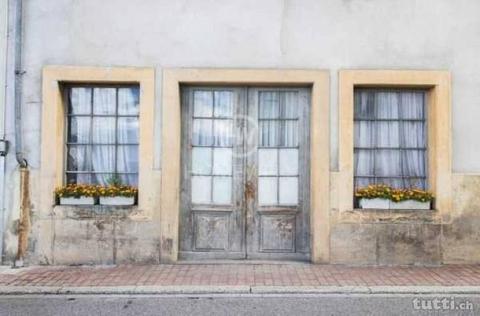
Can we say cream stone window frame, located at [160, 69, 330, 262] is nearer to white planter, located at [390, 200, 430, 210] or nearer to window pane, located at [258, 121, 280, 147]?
window pane, located at [258, 121, 280, 147]

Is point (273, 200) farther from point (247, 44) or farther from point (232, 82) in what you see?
point (247, 44)

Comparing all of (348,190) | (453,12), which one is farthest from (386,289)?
(453,12)

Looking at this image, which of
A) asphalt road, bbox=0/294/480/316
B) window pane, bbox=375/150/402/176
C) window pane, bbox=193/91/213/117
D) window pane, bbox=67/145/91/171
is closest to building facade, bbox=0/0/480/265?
window pane, bbox=67/145/91/171

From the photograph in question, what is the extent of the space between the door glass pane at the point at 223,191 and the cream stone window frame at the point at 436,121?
1.77 m

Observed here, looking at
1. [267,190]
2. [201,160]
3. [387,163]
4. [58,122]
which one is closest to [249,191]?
[267,190]

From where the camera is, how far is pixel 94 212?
7902 millimetres

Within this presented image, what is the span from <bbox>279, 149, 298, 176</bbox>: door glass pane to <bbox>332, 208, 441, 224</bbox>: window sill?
969 millimetres

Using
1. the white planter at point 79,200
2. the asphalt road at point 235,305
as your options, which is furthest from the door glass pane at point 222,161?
the asphalt road at point 235,305

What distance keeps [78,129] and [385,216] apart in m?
5.15

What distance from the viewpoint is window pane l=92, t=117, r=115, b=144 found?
27.2 feet

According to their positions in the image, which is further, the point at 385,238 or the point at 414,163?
the point at 414,163

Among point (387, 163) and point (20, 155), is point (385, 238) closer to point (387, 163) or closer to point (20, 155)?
point (387, 163)

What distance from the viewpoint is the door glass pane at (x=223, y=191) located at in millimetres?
8266

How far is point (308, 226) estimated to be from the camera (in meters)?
8.20
